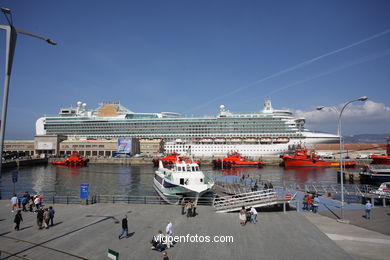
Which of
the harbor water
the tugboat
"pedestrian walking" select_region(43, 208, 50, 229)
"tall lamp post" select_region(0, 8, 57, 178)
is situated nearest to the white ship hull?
the harbor water

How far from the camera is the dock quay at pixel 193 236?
359 inches

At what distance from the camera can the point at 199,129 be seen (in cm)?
8119

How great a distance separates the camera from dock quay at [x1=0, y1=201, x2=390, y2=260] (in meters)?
9.12

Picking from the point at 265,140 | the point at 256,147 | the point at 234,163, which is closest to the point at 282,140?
the point at 265,140

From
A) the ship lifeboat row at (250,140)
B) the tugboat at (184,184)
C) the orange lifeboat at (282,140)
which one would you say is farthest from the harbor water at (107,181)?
the ship lifeboat row at (250,140)

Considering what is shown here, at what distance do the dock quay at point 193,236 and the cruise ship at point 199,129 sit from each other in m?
51.6

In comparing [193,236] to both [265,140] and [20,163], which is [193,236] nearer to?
[265,140]

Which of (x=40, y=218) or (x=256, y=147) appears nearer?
(x=40, y=218)

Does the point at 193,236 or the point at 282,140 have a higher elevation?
the point at 282,140

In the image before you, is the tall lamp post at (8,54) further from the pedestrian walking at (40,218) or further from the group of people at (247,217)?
the group of people at (247,217)

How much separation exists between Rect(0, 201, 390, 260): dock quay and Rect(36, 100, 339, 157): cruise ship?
5158cm

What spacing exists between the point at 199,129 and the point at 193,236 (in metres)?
70.3

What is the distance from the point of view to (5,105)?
784 cm

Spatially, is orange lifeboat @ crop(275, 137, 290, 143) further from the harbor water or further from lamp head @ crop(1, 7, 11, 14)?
lamp head @ crop(1, 7, 11, 14)
